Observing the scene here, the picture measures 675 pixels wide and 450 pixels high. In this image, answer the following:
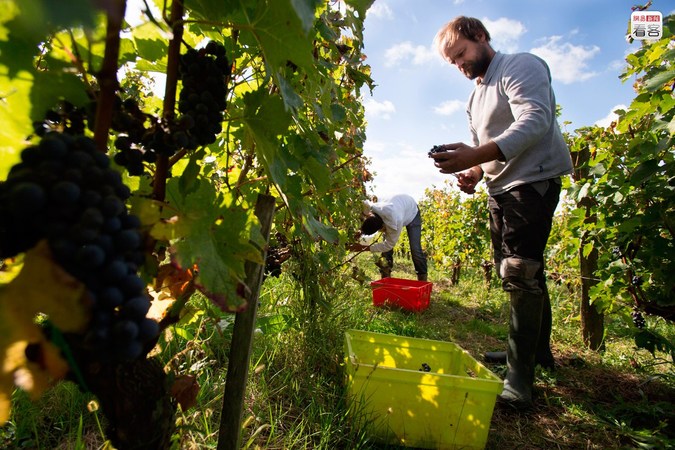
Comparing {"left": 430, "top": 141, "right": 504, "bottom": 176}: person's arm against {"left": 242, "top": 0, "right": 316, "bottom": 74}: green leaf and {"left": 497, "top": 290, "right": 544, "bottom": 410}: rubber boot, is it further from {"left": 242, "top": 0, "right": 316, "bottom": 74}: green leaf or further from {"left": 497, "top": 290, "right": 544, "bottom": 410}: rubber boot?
{"left": 242, "top": 0, "right": 316, "bottom": 74}: green leaf

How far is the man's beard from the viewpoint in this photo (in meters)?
2.75

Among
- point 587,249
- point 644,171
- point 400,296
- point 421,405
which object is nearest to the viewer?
point 421,405

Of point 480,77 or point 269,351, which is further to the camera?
point 480,77

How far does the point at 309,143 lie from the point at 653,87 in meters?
1.80

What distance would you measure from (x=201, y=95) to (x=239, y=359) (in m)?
0.77

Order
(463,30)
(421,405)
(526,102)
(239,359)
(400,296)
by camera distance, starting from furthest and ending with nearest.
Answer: (400,296), (463,30), (526,102), (421,405), (239,359)

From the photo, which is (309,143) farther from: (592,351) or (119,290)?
(592,351)

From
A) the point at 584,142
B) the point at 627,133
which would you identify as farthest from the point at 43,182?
the point at 584,142

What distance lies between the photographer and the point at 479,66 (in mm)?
2775

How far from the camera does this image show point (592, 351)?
3.58m

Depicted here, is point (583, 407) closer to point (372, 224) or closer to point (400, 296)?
point (400, 296)

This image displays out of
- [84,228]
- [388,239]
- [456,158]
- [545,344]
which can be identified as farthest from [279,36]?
[388,239]

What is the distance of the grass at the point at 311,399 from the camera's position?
1.58 meters

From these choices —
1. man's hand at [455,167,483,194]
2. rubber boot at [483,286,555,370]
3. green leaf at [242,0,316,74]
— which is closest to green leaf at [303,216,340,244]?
green leaf at [242,0,316,74]
